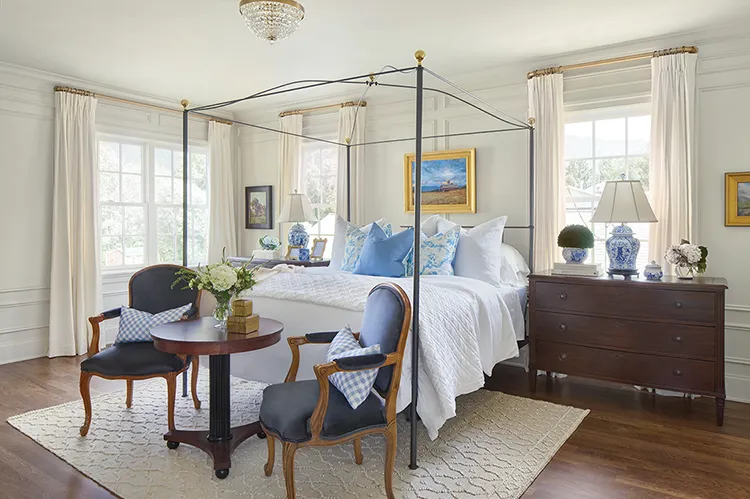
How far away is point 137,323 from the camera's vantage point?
344 cm

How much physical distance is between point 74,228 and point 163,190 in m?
1.22

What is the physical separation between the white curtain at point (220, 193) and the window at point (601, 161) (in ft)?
13.3

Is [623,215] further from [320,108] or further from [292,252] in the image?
[320,108]

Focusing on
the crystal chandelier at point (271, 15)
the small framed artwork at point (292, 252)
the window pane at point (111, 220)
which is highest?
the crystal chandelier at point (271, 15)

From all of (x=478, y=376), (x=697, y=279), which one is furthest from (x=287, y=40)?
(x=697, y=279)

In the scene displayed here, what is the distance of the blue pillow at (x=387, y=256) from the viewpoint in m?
4.08

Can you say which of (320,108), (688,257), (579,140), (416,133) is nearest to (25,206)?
(320,108)

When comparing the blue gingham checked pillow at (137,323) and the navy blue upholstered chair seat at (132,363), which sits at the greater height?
the blue gingham checked pillow at (137,323)

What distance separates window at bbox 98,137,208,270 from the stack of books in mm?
4409

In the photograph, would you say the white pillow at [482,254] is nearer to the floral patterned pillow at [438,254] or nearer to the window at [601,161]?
the floral patterned pillow at [438,254]

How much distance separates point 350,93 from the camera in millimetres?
5793

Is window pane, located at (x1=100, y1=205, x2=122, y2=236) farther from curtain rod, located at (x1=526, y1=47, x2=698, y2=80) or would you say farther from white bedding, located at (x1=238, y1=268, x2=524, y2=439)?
curtain rod, located at (x1=526, y1=47, x2=698, y2=80)

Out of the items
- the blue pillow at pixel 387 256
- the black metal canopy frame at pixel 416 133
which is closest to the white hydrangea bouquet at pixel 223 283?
the black metal canopy frame at pixel 416 133

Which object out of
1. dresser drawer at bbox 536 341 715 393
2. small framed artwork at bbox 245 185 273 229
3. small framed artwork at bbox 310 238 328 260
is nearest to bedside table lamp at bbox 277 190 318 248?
small framed artwork at bbox 310 238 328 260
